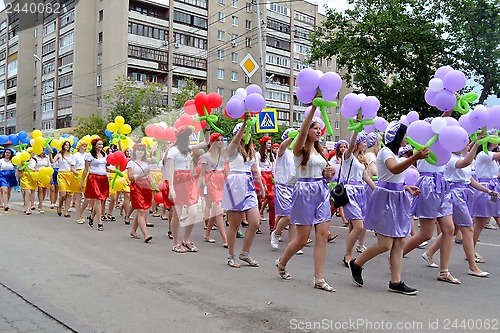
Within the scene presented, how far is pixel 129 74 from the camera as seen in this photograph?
159ft

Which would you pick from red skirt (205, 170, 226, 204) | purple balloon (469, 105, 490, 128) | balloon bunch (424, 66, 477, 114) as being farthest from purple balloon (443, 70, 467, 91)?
red skirt (205, 170, 226, 204)

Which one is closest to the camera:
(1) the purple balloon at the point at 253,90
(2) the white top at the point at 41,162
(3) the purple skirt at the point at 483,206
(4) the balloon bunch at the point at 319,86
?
(4) the balloon bunch at the point at 319,86

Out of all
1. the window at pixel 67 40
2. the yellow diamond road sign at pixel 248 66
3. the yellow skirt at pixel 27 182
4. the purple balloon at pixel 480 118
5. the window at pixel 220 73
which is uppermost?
the window at pixel 67 40

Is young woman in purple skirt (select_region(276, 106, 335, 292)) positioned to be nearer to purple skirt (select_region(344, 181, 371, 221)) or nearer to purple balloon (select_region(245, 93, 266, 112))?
purple balloon (select_region(245, 93, 266, 112))

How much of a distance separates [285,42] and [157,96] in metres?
26.5

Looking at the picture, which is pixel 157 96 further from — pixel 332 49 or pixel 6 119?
pixel 6 119

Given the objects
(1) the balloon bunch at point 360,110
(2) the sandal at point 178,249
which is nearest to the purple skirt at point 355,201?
(1) the balloon bunch at point 360,110

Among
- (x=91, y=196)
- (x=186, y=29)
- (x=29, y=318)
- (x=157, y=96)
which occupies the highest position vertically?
(x=186, y=29)

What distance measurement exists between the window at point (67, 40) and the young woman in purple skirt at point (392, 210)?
5350 cm

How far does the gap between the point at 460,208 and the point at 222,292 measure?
3.39 m

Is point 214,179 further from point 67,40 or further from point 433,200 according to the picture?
point 67,40

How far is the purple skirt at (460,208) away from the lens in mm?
6727

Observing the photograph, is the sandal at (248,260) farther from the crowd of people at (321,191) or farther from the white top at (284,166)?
the white top at (284,166)

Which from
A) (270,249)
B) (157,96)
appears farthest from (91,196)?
(157,96)
